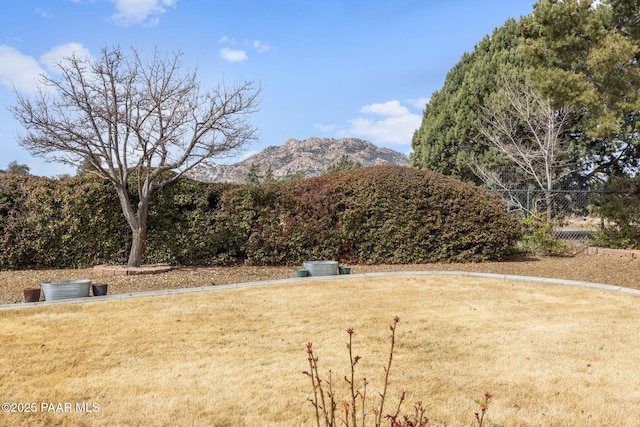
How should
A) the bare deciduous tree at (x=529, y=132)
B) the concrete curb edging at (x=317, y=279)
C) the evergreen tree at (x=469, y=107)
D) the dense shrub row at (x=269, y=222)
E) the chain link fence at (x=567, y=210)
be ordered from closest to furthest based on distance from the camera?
the concrete curb edging at (x=317, y=279) → the dense shrub row at (x=269, y=222) → the chain link fence at (x=567, y=210) → the bare deciduous tree at (x=529, y=132) → the evergreen tree at (x=469, y=107)

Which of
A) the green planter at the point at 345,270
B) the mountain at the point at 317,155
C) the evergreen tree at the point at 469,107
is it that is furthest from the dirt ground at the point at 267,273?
the mountain at the point at 317,155

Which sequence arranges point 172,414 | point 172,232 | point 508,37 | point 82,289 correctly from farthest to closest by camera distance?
point 508,37, point 172,232, point 82,289, point 172,414

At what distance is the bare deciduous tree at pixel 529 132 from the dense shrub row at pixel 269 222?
6.36m

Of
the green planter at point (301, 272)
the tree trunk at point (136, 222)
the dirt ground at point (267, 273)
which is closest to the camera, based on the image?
the dirt ground at point (267, 273)

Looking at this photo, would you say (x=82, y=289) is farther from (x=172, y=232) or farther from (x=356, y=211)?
(x=356, y=211)

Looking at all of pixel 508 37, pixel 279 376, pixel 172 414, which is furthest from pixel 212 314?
pixel 508 37

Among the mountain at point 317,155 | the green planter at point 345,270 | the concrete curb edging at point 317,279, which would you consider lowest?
the concrete curb edging at point 317,279

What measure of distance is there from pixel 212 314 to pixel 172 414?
2785 mm

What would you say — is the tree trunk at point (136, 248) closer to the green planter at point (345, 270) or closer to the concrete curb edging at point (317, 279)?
the concrete curb edging at point (317, 279)

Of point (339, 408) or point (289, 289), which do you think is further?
point (289, 289)

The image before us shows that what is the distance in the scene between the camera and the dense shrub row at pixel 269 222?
32.8ft

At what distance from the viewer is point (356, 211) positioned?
423 inches

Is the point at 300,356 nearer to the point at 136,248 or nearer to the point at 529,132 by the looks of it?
the point at 136,248

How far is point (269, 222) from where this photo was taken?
35.0 feet
